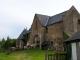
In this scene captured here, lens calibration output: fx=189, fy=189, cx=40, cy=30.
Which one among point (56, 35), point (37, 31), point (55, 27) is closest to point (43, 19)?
point (37, 31)

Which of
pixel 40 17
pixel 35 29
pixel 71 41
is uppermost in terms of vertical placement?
pixel 40 17

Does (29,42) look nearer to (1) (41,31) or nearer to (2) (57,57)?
(1) (41,31)

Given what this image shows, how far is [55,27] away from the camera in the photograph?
55.1m

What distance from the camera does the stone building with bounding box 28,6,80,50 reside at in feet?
172

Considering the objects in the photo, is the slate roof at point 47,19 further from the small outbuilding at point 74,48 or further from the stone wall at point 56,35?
the small outbuilding at point 74,48

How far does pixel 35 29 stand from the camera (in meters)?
62.7

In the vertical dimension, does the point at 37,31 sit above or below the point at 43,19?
below

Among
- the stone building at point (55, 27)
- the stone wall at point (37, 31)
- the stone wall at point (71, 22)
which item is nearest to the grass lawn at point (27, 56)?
the stone building at point (55, 27)

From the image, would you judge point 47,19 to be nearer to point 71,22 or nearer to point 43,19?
point 43,19

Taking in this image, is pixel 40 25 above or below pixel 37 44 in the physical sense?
above

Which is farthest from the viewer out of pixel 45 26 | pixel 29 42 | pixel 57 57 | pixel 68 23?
pixel 29 42

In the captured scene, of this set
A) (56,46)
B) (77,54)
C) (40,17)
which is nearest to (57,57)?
(77,54)

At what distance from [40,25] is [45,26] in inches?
68.0

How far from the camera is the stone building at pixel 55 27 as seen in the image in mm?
52447
